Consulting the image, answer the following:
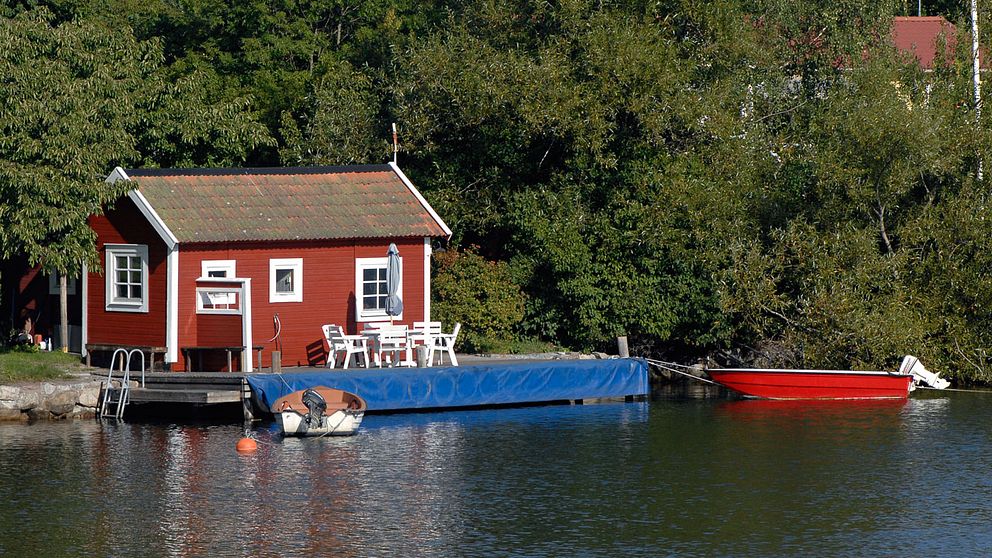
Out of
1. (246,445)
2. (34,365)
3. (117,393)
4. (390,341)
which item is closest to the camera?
(246,445)

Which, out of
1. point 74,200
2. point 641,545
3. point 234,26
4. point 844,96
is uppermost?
point 234,26

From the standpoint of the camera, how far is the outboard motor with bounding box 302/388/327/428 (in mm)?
27953

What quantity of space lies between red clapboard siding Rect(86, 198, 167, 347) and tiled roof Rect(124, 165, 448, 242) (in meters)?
0.71

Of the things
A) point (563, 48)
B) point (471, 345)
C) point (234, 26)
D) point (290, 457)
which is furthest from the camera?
point (234, 26)

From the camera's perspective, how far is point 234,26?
46812mm

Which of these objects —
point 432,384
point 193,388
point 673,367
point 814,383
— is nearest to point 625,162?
point 673,367

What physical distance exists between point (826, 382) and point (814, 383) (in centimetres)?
29

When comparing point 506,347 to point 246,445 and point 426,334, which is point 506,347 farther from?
point 246,445

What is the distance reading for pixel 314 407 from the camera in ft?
92.1

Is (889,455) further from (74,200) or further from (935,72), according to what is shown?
(74,200)

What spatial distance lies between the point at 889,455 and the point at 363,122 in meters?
21.0

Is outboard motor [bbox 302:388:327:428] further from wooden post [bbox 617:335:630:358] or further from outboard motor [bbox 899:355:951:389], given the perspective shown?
outboard motor [bbox 899:355:951:389]

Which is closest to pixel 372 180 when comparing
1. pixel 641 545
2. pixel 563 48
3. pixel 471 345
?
pixel 471 345

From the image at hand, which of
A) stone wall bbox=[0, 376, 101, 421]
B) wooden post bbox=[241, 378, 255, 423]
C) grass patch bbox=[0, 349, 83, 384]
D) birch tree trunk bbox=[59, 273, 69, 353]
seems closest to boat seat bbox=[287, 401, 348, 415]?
wooden post bbox=[241, 378, 255, 423]
